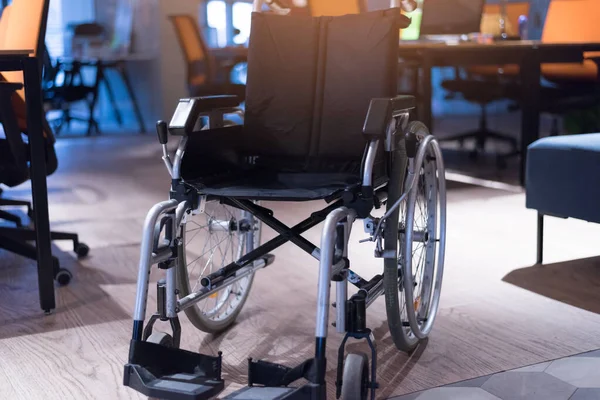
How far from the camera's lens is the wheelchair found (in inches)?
59.7

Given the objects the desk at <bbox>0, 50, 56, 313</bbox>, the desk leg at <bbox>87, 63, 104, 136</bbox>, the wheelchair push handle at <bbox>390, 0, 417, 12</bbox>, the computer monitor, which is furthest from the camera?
the desk leg at <bbox>87, 63, 104, 136</bbox>

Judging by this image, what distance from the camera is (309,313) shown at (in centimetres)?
222

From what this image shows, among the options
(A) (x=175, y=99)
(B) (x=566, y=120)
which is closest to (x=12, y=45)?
(B) (x=566, y=120)

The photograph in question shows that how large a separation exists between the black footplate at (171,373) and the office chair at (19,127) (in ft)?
3.51

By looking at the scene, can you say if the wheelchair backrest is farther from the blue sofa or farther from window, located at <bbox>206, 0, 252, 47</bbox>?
window, located at <bbox>206, 0, 252, 47</bbox>

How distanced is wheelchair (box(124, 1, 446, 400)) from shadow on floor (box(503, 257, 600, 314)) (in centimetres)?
48

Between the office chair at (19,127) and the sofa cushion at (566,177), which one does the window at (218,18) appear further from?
the sofa cushion at (566,177)

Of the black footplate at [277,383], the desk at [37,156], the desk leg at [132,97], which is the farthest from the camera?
the desk leg at [132,97]

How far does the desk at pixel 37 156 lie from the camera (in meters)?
2.10

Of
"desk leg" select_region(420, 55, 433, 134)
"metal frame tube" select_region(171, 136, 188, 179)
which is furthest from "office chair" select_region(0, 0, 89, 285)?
"desk leg" select_region(420, 55, 433, 134)

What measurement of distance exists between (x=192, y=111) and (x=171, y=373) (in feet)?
1.88

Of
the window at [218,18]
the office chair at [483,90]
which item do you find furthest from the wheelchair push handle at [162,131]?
the window at [218,18]

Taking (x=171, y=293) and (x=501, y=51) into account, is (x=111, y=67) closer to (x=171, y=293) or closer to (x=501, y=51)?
(x=501, y=51)

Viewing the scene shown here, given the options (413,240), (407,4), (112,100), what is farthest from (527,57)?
(112,100)
